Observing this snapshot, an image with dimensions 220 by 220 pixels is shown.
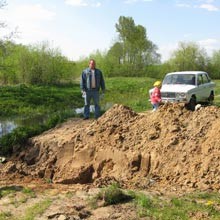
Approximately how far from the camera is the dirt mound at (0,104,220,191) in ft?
27.4

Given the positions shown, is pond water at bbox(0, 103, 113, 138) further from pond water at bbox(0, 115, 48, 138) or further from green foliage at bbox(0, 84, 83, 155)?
green foliage at bbox(0, 84, 83, 155)

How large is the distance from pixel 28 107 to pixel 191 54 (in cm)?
3859

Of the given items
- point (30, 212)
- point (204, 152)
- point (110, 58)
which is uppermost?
point (110, 58)

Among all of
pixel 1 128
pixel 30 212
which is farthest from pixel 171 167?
pixel 1 128

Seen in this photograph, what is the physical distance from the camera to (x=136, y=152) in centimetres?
942

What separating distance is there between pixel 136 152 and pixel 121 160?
0.41m

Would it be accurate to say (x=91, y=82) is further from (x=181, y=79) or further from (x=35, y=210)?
(x=35, y=210)

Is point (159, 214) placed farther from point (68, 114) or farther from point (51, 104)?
point (51, 104)

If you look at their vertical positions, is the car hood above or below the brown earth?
above

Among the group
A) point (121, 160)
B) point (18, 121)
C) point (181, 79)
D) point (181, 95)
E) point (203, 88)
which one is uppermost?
point (181, 79)

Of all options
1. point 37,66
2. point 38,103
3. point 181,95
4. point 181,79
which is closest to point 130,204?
point 181,95

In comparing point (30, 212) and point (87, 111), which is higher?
point (87, 111)

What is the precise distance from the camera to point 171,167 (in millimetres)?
8656

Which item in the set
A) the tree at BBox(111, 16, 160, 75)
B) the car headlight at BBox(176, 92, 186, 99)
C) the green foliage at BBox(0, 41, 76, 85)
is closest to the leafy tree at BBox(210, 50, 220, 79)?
the tree at BBox(111, 16, 160, 75)
